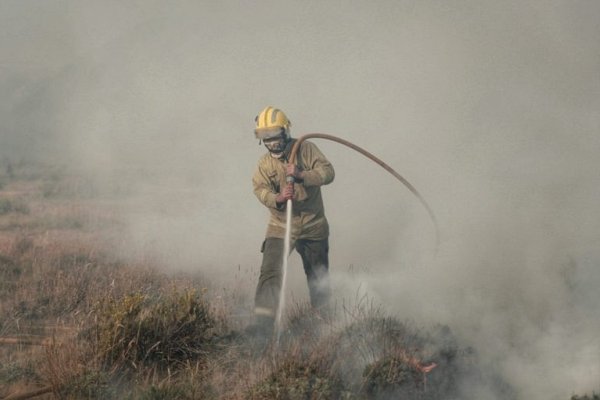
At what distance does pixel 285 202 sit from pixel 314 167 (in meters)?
0.42

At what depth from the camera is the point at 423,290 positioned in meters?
8.55

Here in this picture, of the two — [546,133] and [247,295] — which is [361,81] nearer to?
[546,133]

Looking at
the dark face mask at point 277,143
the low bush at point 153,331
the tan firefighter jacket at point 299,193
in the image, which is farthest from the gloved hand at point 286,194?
the low bush at point 153,331

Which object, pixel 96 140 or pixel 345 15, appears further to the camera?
pixel 96 140

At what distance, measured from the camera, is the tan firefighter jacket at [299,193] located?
22.2 ft

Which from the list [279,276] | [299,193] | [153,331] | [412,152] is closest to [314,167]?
[299,193]

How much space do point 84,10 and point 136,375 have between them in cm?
4179

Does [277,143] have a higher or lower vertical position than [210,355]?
higher

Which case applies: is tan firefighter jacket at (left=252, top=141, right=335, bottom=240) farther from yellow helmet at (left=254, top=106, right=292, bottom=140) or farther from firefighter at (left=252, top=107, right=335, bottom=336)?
yellow helmet at (left=254, top=106, right=292, bottom=140)

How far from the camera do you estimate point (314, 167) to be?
22.2ft

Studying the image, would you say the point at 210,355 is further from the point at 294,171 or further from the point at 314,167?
the point at 314,167

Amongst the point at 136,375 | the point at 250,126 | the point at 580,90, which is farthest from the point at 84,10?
the point at 136,375

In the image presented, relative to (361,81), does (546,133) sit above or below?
below

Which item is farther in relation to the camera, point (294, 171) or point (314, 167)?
point (314, 167)
